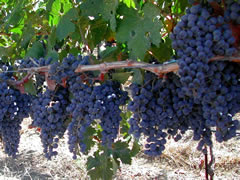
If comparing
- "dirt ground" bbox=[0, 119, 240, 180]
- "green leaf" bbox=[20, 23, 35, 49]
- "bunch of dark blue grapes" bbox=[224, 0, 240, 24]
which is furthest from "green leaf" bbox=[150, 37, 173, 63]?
"dirt ground" bbox=[0, 119, 240, 180]

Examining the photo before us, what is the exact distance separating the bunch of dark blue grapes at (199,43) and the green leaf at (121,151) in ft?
4.18

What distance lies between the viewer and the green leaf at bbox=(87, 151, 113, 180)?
2322 millimetres

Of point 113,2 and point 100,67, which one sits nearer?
point 100,67

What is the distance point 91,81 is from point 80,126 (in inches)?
9.2

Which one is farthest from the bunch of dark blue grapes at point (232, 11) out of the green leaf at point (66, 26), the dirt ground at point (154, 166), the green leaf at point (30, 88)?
the dirt ground at point (154, 166)

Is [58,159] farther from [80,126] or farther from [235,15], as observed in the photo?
[235,15]

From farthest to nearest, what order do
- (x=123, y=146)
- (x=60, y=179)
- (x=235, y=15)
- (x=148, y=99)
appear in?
(x=60, y=179)
(x=123, y=146)
(x=148, y=99)
(x=235, y=15)

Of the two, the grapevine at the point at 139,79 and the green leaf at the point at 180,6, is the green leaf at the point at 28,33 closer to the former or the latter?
the grapevine at the point at 139,79

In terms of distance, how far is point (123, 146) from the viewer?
92.5 inches

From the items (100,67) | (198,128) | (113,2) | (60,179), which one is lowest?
(60,179)

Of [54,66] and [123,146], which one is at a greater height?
[54,66]

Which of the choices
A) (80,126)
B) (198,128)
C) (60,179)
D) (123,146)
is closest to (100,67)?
(80,126)

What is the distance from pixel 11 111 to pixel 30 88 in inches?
7.8

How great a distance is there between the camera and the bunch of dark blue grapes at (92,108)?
146cm
